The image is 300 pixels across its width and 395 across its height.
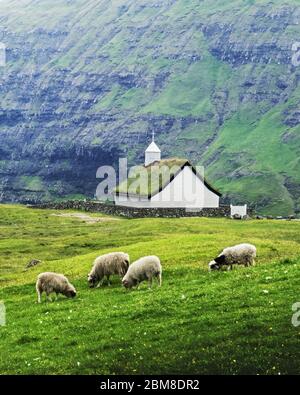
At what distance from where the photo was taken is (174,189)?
339 feet

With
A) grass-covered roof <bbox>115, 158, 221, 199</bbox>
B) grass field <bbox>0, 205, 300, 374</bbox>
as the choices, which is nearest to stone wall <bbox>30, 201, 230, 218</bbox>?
grass-covered roof <bbox>115, 158, 221, 199</bbox>

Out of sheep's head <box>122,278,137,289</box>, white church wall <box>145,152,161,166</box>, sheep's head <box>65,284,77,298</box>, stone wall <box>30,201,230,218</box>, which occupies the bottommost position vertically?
sheep's head <box>65,284,77,298</box>

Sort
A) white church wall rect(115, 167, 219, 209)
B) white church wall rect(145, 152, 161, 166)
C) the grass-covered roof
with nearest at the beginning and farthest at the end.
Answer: white church wall rect(115, 167, 219, 209) < the grass-covered roof < white church wall rect(145, 152, 161, 166)

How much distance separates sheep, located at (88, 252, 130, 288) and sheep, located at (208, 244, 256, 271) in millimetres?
4517

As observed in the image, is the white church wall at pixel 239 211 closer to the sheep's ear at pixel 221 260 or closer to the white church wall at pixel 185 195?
the white church wall at pixel 185 195

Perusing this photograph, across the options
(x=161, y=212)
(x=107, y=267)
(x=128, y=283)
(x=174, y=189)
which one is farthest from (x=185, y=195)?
(x=128, y=283)

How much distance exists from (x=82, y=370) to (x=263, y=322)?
6.11 meters

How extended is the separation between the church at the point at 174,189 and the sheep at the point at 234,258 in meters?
68.0

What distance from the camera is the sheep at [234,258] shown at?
33094 millimetres

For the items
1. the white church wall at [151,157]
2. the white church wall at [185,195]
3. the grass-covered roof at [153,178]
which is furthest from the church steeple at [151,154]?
the white church wall at [185,195]

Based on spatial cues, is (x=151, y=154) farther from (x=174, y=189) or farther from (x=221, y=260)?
(x=221, y=260)

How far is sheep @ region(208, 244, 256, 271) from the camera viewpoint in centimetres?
3309

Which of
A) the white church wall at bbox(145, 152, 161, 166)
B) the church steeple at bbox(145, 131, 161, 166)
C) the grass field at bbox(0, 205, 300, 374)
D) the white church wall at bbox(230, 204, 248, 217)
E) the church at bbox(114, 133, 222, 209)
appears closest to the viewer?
the grass field at bbox(0, 205, 300, 374)

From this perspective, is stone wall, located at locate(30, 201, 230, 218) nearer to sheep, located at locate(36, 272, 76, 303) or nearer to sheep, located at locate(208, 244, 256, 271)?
sheep, located at locate(208, 244, 256, 271)
